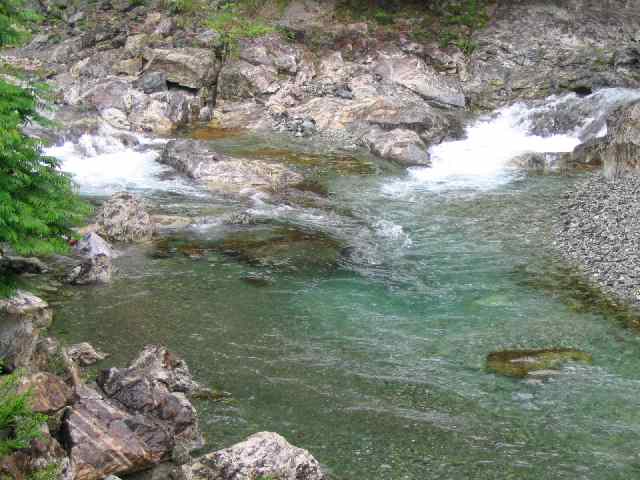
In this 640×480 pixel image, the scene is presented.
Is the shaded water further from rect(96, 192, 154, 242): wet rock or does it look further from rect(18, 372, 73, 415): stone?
rect(18, 372, 73, 415): stone

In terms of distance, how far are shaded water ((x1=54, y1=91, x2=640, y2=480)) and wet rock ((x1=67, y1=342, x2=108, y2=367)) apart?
344 mm

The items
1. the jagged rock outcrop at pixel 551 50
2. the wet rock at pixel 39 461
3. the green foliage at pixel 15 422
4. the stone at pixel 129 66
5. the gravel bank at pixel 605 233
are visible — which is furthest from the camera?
the stone at pixel 129 66

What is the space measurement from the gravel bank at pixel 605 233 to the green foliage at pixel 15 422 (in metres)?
10.9

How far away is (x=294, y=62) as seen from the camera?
33844mm

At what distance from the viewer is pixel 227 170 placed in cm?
2217

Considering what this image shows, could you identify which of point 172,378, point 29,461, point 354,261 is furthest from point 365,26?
point 29,461

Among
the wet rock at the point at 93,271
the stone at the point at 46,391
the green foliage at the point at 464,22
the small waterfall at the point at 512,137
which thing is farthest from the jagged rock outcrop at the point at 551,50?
the stone at the point at 46,391

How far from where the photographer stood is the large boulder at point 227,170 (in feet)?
70.5

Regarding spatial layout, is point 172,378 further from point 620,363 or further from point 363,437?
point 620,363

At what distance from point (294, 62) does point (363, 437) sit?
89.5ft

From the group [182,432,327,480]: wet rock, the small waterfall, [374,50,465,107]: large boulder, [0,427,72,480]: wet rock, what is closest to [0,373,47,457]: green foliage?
[0,427,72,480]: wet rock

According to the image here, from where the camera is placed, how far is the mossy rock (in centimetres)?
1091

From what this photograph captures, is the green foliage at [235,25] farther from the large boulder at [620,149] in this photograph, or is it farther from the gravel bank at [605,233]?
the gravel bank at [605,233]

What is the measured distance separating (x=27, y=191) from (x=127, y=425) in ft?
10.3
